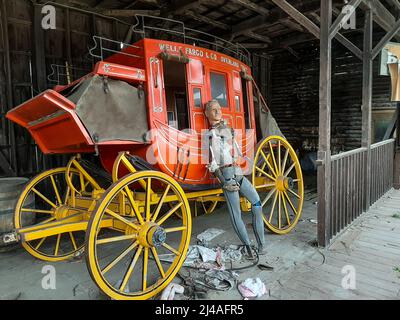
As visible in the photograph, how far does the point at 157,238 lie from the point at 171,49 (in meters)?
2.14

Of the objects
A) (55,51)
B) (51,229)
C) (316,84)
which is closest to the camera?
(51,229)

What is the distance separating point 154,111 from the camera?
3.46 meters

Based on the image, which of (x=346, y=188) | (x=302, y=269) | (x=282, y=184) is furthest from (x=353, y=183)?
(x=302, y=269)

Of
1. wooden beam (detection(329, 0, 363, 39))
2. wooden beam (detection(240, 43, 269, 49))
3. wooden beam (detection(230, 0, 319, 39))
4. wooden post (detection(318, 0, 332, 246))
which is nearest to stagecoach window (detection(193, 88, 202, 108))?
wooden post (detection(318, 0, 332, 246))

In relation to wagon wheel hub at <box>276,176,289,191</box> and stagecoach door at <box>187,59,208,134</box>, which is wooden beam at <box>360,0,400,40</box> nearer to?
wagon wheel hub at <box>276,176,289,191</box>

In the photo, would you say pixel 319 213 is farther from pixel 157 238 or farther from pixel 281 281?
pixel 157 238

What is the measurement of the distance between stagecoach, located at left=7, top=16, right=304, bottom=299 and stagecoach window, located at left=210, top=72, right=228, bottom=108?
14 mm

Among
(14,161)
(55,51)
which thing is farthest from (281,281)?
(55,51)

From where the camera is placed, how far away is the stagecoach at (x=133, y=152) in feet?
9.48

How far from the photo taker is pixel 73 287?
3166mm

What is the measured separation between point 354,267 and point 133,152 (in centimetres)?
285

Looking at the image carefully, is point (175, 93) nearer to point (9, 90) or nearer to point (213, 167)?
point (213, 167)

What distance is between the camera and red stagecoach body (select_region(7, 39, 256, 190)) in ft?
9.96

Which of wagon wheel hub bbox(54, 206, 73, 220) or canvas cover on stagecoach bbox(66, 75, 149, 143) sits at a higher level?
canvas cover on stagecoach bbox(66, 75, 149, 143)
